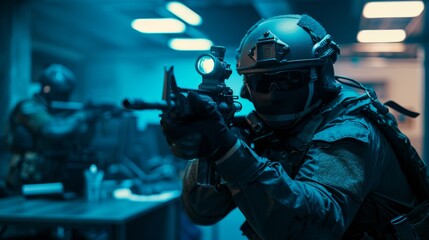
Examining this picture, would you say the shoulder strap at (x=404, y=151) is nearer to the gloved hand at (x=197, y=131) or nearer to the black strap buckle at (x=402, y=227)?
the black strap buckle at (x=402, y=227)

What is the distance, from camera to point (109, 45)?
779 cm

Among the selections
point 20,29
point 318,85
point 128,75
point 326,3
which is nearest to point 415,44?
point 326,3

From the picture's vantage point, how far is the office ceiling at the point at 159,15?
4719 mm

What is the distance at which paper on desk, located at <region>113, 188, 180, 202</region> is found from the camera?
9.57 feet

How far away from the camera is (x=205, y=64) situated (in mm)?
1111

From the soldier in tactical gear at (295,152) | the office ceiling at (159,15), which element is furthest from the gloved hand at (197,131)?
the office ceiling at (159,15)

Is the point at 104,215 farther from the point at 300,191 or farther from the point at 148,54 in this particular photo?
the point at 148,54

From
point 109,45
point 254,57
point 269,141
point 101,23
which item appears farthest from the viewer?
point 109,45

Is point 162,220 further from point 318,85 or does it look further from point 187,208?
point 318,85

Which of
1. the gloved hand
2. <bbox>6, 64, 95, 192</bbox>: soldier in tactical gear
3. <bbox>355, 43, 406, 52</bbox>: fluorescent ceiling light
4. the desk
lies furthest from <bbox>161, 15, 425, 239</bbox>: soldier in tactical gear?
<bbox>355, 43, 406, 52</bbox>: fluorescent ceiling light

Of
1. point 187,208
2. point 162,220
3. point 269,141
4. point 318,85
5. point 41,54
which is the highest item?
point 41,54

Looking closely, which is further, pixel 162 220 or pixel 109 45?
pixel 109 45

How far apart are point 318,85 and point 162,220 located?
208 cm

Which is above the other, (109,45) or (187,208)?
(109,45)
